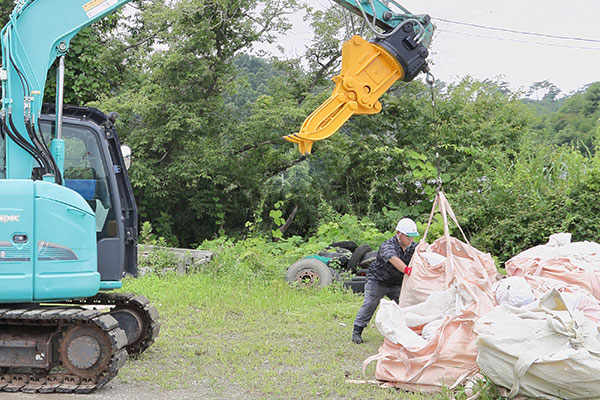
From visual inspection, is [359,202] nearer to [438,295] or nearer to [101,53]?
[101,53]

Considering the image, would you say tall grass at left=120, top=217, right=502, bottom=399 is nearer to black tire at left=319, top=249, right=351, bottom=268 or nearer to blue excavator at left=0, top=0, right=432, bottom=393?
black tire at left=319, top=249, right=351, bottom=268

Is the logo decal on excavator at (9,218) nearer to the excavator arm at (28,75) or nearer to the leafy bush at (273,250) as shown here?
the excavator arm at (28,75)

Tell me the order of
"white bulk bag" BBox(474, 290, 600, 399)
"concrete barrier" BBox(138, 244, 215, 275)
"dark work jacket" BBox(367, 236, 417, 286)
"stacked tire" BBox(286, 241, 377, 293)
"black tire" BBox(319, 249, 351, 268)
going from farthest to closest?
1. "concrete barrier" BBox(138, 244, 215, 275)
2. "black tire" BBox(319, 249, 351, 268)
3. "stacked tire" BBox(286, 241, 377, 293)
4. "dark work jacket" BBox(367, 236, 417, 286)
5. "white bulk bag" BBox(474, 290, 600, 399)

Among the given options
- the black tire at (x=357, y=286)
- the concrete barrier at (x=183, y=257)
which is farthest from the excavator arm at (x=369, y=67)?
the concrete barrier at (x=183, y=257)

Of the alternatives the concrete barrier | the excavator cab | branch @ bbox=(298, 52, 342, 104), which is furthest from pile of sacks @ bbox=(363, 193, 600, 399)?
branch @ bbox=(298, 52, 342, 104)

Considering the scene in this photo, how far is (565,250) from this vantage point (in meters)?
7.87

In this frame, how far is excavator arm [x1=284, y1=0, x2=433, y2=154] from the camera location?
21.2 feet

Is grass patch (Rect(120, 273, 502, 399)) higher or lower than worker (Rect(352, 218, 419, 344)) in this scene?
lower

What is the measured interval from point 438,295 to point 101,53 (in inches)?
449

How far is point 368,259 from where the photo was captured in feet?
37.8

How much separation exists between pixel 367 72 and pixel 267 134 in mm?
9081

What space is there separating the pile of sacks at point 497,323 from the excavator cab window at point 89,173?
8.85ft

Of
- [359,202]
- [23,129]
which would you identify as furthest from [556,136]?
[23,129]

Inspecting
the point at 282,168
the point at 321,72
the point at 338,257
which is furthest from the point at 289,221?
the point at 338,257
